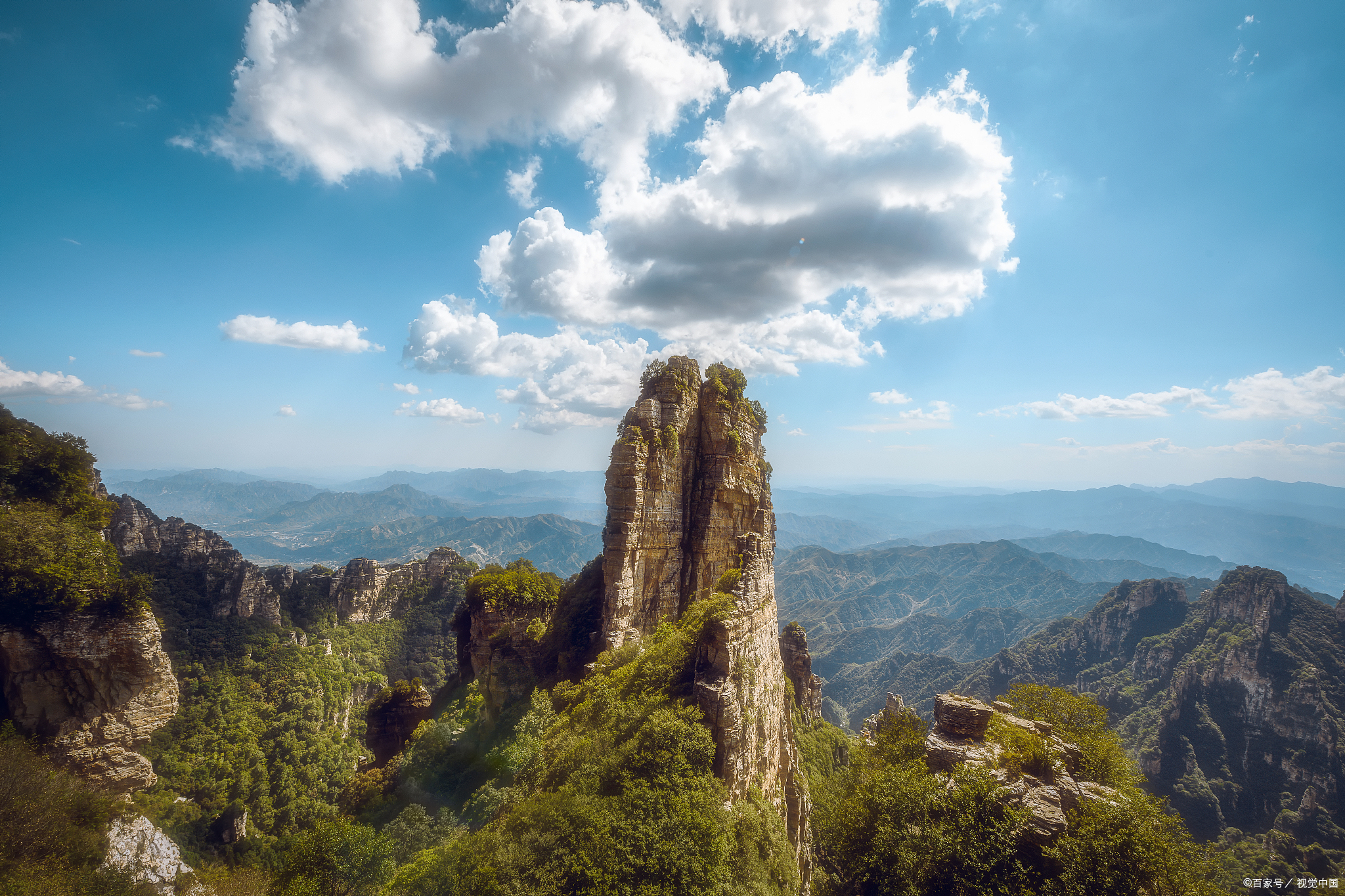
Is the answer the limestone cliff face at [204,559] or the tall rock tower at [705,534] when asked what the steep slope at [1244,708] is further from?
the limestone cliff face at [204,559]

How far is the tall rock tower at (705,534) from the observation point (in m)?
22.3

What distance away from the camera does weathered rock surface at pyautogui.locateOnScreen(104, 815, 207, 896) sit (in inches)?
844

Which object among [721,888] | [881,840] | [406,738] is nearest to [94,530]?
[406,738]

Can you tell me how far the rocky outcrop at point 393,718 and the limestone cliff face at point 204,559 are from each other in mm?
34819

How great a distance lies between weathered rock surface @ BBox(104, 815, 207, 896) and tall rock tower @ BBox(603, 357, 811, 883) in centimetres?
2181

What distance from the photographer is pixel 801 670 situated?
59.2 m

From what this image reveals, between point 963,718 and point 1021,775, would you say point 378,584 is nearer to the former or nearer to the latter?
point 963,718

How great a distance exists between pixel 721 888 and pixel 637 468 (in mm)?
18598

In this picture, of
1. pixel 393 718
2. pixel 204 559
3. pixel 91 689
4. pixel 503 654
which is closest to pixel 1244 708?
pixel 503 654

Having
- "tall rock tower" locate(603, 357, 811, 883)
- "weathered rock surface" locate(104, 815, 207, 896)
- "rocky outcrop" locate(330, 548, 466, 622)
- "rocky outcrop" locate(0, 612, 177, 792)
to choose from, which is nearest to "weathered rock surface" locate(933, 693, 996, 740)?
"tall rock tower" locate(603, 357, 811, 883)

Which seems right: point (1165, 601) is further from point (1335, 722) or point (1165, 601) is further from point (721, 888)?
point (721, 888)

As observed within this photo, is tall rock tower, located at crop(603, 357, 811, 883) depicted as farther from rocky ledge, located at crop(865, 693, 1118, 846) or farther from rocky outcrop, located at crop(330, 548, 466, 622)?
rocky outcrop, located at crop(330, 548, 466, 622)

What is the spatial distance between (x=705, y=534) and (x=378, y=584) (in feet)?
259

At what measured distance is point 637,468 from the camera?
28578mm
